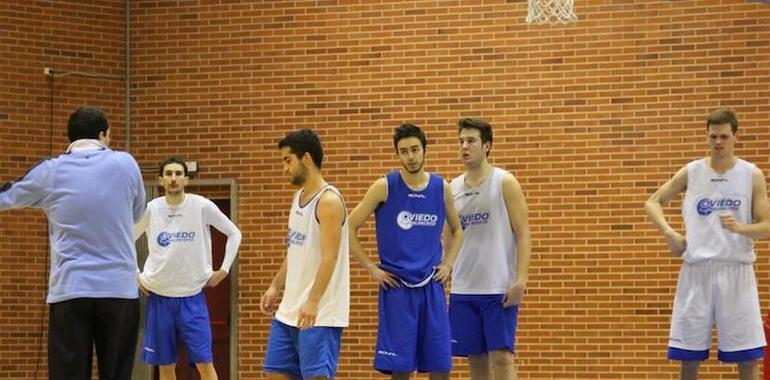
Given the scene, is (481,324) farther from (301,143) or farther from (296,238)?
(301,143)

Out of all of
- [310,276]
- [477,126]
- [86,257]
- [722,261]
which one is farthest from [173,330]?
[722,261]

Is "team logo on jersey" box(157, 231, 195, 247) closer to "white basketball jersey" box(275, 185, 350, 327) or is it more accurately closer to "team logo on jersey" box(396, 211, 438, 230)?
"team logo on jersey" box(396, 211, 438, 230)

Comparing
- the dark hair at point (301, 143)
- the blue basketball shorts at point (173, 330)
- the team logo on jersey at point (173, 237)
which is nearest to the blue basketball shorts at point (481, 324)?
the dark hair at point (301, 143)

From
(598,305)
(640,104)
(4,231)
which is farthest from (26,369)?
(640,104)

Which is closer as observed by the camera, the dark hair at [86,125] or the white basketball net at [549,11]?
the dark hair at [86,125]

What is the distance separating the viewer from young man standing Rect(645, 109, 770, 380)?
8.45 metres

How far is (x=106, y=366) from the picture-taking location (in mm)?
7020

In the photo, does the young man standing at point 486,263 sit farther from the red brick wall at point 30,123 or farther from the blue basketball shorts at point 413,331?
the red brick wall at point 30,123

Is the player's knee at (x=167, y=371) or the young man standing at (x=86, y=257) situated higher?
the young man standing at (x=86, y=257)

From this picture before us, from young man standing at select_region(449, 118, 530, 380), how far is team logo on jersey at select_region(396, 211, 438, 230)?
0.46 meters

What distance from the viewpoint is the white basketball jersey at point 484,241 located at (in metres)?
8.62

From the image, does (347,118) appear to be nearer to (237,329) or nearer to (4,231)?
(237,329)

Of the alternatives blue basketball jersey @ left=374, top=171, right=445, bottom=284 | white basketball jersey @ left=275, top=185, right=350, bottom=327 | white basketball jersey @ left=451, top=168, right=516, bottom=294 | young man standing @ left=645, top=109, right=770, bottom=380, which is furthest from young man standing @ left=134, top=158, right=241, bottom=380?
young man standing @ left=645, top=109, right=770, bottom=380

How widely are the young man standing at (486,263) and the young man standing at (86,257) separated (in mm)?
2495
